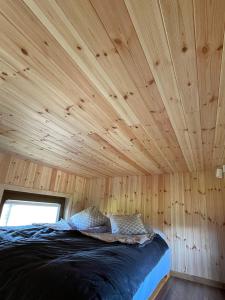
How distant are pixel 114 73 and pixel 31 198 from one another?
3028mm

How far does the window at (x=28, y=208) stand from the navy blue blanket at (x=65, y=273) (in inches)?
54.3

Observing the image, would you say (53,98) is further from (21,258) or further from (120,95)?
(21,258)

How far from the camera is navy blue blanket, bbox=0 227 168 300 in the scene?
952mm

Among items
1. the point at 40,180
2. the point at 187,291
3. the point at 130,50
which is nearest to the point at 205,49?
the point at 130,50

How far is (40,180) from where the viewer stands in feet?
10.8

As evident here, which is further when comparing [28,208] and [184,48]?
[28,208]

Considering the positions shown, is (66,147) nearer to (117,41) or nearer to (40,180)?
(40,180)

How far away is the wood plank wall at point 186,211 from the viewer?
2.78 metres

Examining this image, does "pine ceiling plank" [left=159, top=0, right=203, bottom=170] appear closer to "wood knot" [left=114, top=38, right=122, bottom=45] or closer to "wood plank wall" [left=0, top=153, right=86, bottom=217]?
"wood knot" [left=114, top=38, right=122, bottom=45]

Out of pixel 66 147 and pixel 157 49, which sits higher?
pixel 157 49

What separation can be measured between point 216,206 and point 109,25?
3.13 meters

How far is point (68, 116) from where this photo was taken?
163 centimetres

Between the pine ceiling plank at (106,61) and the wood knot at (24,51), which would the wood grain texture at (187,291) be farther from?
the wood knot at (24,51)

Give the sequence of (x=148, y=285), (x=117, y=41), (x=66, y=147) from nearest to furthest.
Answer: (x=117, y=41) < (x=148, y=285) < (x=66, y=147)
